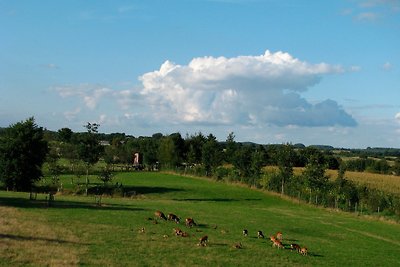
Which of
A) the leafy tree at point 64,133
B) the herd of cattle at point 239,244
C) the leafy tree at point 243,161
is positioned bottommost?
the herd of cattle at point 239,244

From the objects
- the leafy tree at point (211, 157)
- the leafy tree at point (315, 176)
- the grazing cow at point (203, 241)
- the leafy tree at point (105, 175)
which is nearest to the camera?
the grazing cow at point (203, 241)

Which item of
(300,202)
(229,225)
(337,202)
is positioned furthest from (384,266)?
(300,202)

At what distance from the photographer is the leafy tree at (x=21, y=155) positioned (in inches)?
2547

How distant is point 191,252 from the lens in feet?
82.6

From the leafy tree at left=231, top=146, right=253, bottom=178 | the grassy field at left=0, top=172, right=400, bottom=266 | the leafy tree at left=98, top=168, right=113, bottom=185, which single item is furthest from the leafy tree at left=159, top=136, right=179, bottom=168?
the grassy field at left=0, top=172, right=400, bottom=266

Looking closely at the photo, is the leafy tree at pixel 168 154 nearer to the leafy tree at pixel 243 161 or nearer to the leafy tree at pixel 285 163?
the leafy tree at pixel 243 161

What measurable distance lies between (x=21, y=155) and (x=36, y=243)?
43.7 meters

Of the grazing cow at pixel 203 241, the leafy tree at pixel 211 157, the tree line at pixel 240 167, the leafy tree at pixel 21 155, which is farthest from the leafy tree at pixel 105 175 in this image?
the grazing cow at pixel 203 241

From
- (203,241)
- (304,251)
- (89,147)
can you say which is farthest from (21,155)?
(304,251)

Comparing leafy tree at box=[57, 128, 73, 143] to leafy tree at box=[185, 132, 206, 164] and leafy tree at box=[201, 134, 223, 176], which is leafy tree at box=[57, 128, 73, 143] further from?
leafy tree at box=[201, 134, 223, 176]

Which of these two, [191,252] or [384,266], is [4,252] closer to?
[191,252]

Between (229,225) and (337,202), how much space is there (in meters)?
29.3

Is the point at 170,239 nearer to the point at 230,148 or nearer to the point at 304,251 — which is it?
the point at 304,251

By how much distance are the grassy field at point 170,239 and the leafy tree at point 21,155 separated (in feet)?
66.7
